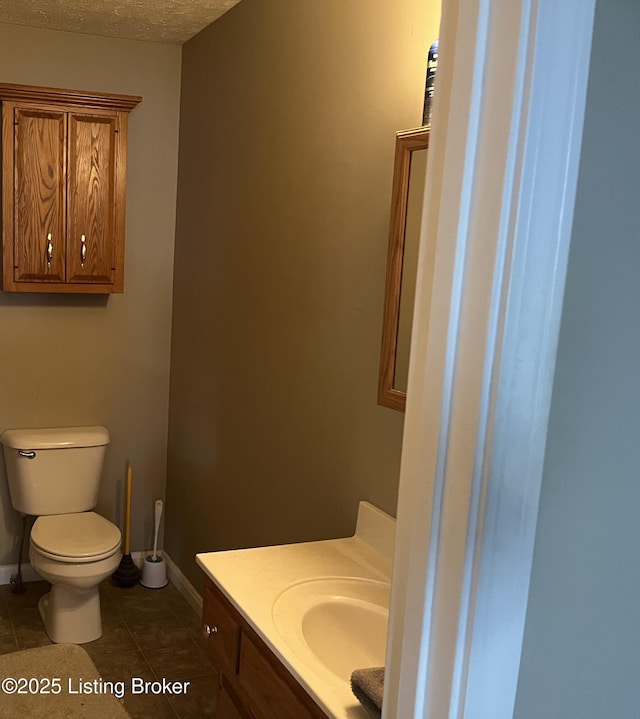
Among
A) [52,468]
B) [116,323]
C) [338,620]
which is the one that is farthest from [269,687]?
[116,323]

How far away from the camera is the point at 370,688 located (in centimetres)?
129

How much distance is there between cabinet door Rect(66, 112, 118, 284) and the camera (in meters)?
3.32

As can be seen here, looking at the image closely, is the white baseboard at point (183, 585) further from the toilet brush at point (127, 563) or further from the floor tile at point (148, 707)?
the floor tile at point (148, 707)

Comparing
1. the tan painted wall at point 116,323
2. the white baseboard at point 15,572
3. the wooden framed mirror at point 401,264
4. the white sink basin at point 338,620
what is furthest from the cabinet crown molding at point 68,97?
the white sink basin at point 338,620

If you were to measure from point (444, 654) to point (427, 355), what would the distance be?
1.02 feet

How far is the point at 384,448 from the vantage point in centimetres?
215

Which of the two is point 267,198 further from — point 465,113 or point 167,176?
point 465,113

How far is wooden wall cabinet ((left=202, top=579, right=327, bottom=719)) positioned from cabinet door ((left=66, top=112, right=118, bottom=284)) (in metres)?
1.92

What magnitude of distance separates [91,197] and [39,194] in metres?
0.22

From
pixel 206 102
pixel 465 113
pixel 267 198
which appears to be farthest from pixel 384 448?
pixel 206 102

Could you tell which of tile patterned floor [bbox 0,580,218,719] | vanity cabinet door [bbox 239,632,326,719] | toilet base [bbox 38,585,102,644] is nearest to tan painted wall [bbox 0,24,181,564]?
tile patterned floor [bbox 0,580,218,719]

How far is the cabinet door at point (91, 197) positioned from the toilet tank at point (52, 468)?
73 centimetres

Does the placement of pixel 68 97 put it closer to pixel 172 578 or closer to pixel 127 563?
pixel 127 563

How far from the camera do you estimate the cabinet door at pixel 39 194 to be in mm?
3244
